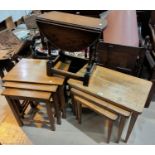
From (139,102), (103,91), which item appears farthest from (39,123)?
(139,102)

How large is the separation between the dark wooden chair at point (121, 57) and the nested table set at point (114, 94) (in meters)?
0.20

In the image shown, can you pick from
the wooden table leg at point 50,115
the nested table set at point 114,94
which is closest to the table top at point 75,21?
the nested table set at point 114,94

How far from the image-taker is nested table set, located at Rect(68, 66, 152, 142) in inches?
53.0

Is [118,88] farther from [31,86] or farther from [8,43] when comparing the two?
[8,43]

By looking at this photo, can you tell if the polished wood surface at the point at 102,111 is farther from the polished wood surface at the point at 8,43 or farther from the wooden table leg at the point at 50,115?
the polished wood surface at the point at 8,43

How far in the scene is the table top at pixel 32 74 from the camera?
154cm

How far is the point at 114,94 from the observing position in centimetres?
142

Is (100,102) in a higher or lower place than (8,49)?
lower

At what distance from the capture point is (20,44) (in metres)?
2.55

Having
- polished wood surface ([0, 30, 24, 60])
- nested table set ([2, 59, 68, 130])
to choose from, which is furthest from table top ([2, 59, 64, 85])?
polished wood surface ([0, 30, 24, 60])

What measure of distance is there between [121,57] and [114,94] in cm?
47

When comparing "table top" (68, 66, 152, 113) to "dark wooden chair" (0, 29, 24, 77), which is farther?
"dark wooden chair" (0, 29, 24, 77)

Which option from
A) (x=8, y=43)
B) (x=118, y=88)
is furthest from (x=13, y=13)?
(x=118, y=88)

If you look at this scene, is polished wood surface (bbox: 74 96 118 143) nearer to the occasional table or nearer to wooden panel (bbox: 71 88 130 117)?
wooden panel (bbox: 71 88 130 117)
